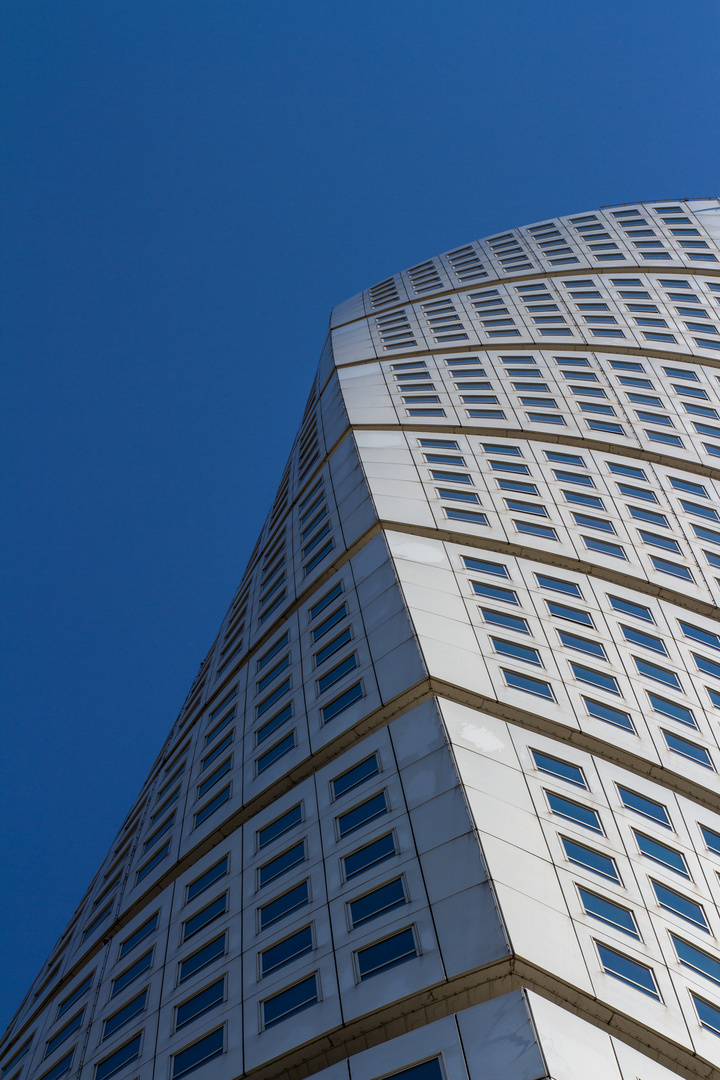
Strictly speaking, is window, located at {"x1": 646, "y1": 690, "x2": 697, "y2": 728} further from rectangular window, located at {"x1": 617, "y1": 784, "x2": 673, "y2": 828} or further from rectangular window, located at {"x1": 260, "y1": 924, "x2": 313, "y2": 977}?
rectangular window, located at {"x1": 260, "y1": 924, "x2": 313, "y2": 977}

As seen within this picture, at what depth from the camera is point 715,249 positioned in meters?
61.5

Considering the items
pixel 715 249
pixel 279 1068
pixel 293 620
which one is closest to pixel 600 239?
pixel 715 249

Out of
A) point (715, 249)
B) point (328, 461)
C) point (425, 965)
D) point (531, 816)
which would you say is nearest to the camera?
point (425, 965)

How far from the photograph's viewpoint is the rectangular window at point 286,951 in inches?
736

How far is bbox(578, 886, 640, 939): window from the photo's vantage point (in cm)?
1777

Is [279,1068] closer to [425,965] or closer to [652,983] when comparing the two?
[425,965]

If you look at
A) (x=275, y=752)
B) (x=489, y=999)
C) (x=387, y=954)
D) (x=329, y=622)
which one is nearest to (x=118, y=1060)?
(x=275, y=752)

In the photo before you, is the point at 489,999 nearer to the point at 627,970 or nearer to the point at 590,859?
the point at 627,970

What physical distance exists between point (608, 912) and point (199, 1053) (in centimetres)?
803

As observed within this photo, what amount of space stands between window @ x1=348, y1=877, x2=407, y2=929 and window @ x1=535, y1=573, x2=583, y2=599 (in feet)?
39.9

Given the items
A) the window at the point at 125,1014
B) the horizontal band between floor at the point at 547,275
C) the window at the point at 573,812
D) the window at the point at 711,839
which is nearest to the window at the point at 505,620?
the window at the point at 573,812

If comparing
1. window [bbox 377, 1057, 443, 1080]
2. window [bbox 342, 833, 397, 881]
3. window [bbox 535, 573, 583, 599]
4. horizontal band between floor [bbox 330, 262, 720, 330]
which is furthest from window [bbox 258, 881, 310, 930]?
horizontal band between floor [bbox 330, 262, 720, 330]

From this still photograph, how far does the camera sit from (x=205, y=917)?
74.0 feet

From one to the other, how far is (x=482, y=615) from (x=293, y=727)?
218 inches
